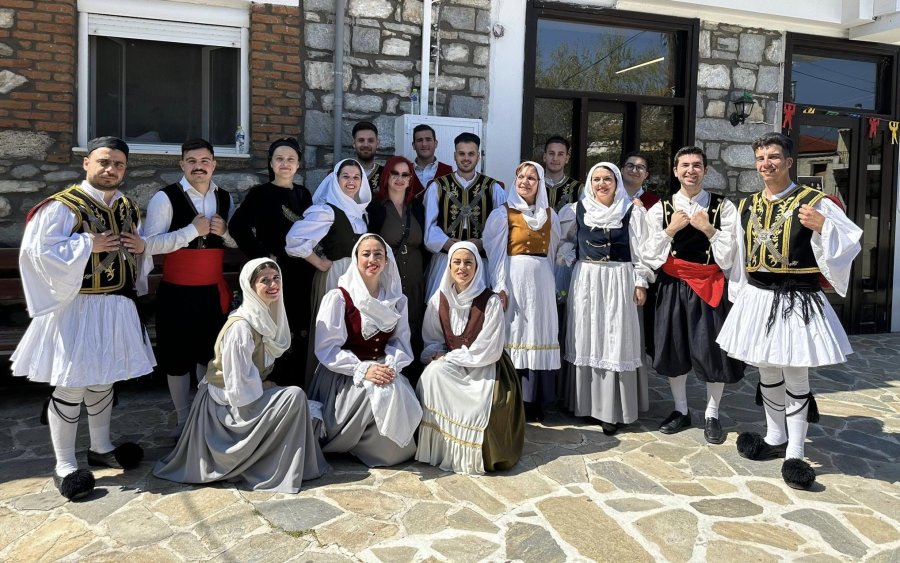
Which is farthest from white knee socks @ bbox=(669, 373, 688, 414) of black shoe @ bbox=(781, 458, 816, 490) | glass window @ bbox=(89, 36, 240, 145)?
glass window @ bbox=(89, 36, 240, 145)

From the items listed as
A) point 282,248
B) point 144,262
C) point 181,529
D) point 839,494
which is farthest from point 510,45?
point 181,529

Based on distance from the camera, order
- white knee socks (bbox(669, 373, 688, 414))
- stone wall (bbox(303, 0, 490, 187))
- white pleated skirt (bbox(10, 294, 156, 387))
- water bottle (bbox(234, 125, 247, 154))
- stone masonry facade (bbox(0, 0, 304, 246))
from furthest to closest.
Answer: stone wall (bbox(303, 0, 490, 187))
water bottle (bbox(234, 125, 247, 154))
stone masonry facade (bbox(0, 0, 304, 246))
white knee socks (bbox(669, 373, 688, 414))
white pleated skirt (bbox(10, 294, 156, 387))

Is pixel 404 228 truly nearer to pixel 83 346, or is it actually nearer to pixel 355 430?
pixel 355 430

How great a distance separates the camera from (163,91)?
18.1 ft

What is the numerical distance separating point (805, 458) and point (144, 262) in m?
3.88

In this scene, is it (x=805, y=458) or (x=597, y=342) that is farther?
(x=597, y=342)

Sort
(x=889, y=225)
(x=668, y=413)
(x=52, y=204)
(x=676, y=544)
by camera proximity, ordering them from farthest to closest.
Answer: (x=889, y=225)
(x=668, y=413)
(x=52, y=204)
(x=676, y=544)

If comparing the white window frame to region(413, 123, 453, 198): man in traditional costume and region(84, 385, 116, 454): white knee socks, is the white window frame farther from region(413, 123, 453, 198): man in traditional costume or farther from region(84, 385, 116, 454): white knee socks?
region(84, 385, 116, 454): white knee socks

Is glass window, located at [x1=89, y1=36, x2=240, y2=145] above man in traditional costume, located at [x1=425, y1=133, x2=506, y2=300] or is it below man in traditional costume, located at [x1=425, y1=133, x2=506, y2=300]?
above

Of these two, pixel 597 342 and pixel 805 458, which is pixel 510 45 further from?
pixel 805 458

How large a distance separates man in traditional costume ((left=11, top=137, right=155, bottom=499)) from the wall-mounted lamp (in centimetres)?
567

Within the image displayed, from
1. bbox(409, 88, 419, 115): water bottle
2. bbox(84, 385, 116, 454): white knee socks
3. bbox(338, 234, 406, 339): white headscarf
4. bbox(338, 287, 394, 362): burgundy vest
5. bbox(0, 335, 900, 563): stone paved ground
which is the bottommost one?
bbox(0, 335, 900, 563): stone paved ground

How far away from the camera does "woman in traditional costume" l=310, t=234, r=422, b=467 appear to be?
3.65m

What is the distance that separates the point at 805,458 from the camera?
4004 mm
